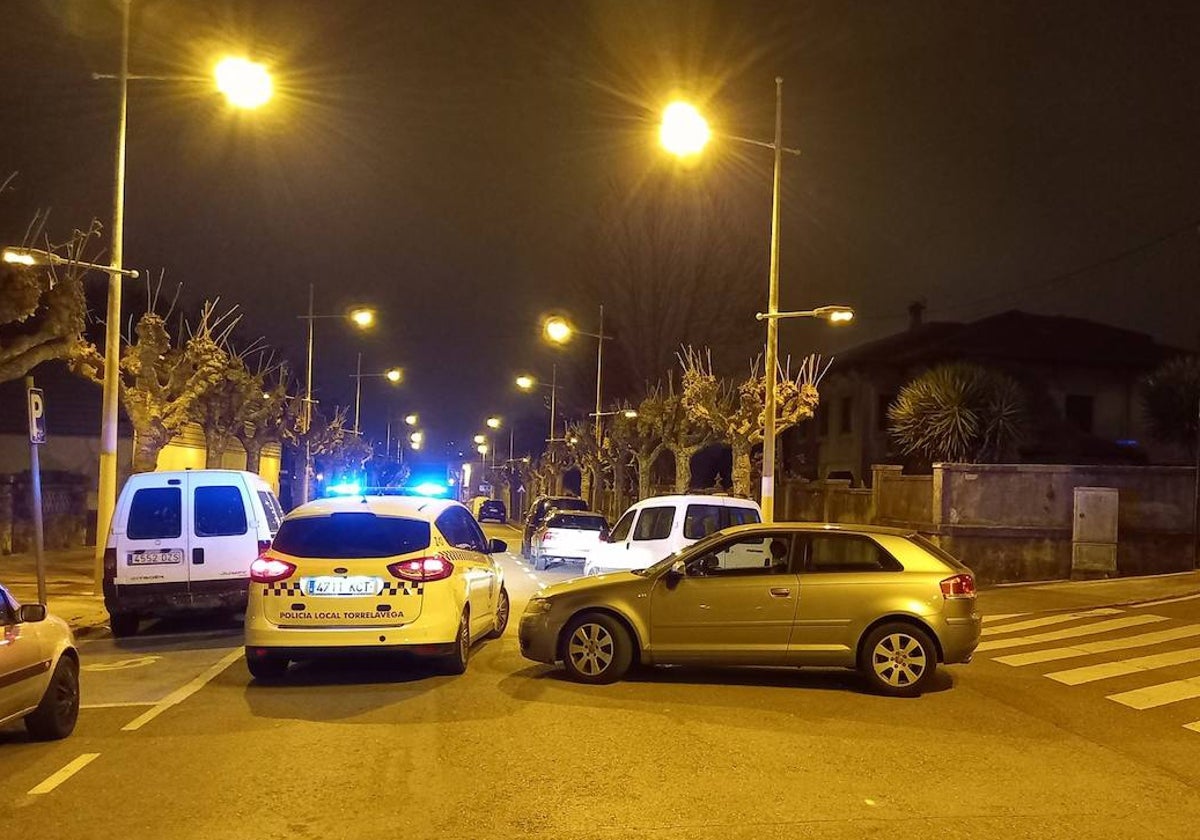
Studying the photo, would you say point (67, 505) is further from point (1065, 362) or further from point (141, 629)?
point (1065, 362)

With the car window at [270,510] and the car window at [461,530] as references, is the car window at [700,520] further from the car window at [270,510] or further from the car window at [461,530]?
the car window at [270,510]

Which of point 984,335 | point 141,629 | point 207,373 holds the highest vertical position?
point 984,335

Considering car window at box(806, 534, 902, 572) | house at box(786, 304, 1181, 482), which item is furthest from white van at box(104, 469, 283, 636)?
house at box(786, 304, 1181, 482)

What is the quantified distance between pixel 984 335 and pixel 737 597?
34.9m

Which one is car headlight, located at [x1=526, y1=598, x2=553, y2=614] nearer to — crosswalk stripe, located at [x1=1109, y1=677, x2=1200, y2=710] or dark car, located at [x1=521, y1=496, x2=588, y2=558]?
crosswalk stripe, located at [x1=1109, y1=677, x2=1200, y2=710]

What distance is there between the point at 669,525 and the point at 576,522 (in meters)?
10.7

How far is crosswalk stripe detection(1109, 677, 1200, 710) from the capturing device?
372 inches

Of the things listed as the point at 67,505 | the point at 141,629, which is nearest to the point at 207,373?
the point at 67,505

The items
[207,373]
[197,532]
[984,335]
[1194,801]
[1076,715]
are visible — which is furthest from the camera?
[984,335]

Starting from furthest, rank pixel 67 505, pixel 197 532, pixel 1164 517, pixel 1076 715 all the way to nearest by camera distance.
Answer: pixel 67 505, pixel 1164 517, pixel 197 532, pixel 1076 715

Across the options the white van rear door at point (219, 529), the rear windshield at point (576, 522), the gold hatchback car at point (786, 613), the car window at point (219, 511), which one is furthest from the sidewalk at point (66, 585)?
the rear windshield at point (576, 522)

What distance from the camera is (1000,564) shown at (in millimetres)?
22656

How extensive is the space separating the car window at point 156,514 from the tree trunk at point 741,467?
16541 mm

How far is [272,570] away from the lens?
962 centimetres
